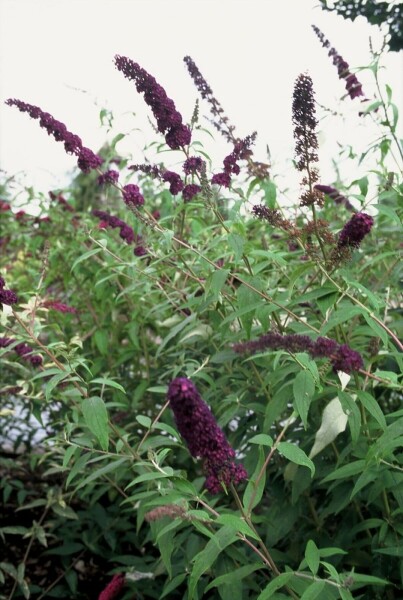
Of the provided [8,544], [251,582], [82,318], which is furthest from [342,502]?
[8,544]

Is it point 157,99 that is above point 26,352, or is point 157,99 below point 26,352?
above

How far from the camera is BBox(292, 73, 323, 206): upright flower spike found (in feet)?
5.42

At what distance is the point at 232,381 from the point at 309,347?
1.12 metres

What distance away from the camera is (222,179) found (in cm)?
204

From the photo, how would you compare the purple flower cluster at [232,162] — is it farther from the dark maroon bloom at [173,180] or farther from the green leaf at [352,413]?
the green leaf at [352,413]

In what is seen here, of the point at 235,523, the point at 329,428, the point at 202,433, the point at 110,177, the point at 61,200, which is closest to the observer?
the point at 202,433

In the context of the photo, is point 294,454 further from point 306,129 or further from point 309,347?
point 306,129

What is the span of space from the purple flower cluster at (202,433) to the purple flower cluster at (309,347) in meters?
0.16

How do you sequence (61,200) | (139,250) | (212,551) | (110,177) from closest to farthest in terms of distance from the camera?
(212,551)
(110,177)
(139,250)
(61,200)

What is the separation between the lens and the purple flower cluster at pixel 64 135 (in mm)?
2127

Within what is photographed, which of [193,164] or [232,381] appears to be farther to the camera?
[232,381]

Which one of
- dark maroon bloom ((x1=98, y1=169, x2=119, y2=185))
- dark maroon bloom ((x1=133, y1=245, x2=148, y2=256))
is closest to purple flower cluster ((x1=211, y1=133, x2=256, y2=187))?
dark maroon bloom ((x1=98, y1=169, x2=119, y2=185))

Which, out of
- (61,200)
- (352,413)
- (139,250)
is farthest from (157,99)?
(61,200)

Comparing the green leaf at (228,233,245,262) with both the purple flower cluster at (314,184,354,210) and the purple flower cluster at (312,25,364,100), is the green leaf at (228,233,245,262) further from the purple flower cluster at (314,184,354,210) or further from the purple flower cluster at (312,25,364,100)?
the purple flower cluster at (312,25,364,100)
